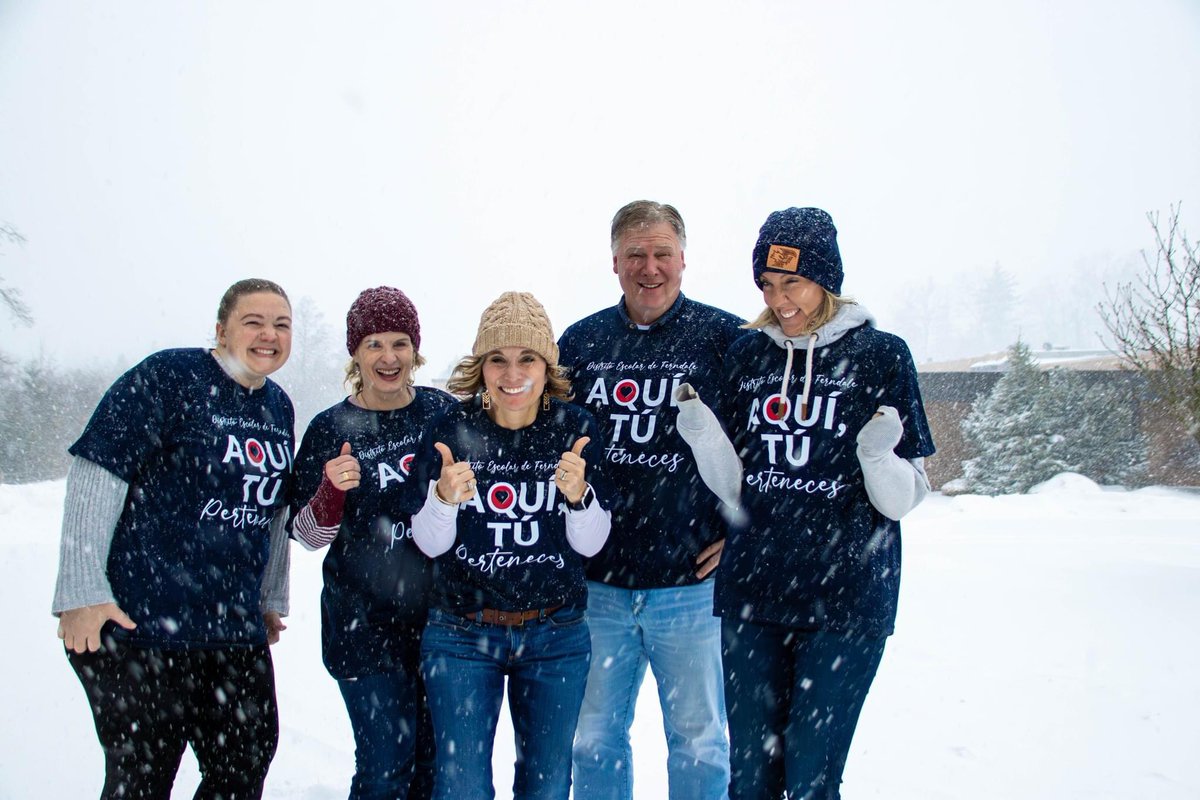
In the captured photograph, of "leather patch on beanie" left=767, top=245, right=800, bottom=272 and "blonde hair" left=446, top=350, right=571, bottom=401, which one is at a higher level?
"leather patch on beanie" left=767, top=245, right=800, bottom=272

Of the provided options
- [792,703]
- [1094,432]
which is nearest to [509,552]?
[792,703]

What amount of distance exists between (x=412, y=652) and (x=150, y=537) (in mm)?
1088

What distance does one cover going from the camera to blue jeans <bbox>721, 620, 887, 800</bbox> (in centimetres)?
265

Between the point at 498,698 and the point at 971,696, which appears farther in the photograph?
the point at 971,696

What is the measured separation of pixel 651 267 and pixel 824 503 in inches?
52.5

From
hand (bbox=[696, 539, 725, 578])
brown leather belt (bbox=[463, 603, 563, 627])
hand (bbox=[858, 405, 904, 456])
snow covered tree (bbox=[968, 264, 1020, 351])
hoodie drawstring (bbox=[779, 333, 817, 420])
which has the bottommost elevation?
brown leather belt (bbox=[463, 603, 563, 627])

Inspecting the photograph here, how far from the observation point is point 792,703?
2752 mm

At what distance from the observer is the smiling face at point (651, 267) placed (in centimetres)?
353

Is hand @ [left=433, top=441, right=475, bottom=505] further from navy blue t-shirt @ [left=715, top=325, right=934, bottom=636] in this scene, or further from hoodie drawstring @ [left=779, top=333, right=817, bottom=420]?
hoodie drawstring @ [left=779, top=333, right=817, bottom=420]

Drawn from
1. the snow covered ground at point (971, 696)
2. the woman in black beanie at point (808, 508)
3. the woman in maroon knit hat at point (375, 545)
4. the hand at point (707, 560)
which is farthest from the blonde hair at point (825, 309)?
the snow covered ground at point (971, 696)

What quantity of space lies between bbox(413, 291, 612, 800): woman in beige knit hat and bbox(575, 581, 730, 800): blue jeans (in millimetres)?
445

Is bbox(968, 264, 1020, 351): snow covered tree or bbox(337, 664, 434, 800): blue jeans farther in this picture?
bbox(968, 264, 1020, 351): snow covered tree

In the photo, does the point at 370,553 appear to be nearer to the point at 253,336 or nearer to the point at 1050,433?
the point at 253,336

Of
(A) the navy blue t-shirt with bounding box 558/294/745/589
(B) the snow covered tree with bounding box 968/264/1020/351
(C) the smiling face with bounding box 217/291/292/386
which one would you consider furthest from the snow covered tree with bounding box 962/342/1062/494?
(B) the snow covered tree with bounding box 968/264/1020/351
